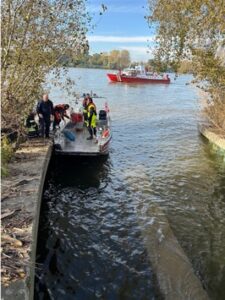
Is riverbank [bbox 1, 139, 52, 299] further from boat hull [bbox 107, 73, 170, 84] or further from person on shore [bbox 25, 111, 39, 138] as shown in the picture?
boat hull [bbox 107, 73, 170, 84]

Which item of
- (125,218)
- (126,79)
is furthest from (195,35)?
(126,79)

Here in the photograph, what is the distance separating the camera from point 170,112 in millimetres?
36844

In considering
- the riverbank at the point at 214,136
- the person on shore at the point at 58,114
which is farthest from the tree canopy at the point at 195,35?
the person on shore at the point at 58,114

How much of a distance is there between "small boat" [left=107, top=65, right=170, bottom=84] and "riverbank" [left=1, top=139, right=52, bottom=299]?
6039 centimetres

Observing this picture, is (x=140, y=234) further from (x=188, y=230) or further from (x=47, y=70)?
(x=47, y=70)

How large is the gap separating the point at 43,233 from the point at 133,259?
256 centimetres

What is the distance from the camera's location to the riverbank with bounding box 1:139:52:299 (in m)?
6.48

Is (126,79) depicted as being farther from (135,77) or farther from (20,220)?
(20,220)

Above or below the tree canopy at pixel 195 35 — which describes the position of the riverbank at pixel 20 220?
below

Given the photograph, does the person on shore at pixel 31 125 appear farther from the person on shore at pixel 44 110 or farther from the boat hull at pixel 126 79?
the boat hull at pixel 126 79

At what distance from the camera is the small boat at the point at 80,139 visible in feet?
53.2

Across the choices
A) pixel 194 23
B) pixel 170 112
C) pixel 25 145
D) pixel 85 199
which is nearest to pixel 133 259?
pixel 85 199

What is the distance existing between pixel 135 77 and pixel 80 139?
56971 mm

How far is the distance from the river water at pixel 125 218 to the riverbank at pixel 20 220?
42.8 inches
